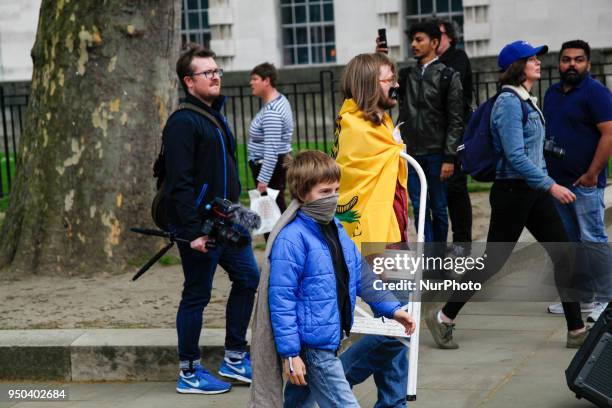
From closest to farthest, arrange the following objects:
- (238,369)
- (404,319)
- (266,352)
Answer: (266,352)
(404,319)
(238,369)

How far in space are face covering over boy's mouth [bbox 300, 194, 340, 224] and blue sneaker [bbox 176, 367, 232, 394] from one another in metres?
1.94

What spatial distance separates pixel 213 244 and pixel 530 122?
2.01 metres

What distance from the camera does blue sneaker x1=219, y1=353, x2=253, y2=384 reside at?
6.54 metres

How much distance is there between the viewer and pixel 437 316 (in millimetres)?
7148

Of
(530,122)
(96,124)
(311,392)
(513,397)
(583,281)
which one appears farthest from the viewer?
(96,124)

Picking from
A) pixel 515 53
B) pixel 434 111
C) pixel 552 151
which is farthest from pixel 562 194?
pixel 434 111

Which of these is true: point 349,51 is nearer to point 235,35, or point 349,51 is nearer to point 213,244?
point 235,35

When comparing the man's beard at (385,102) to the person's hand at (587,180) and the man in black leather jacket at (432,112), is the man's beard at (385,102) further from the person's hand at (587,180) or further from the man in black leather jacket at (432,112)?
the man in black leather jacket at (432,112)

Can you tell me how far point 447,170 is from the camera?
27.7ft

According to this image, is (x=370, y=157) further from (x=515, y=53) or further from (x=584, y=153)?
(x=584, y=153)

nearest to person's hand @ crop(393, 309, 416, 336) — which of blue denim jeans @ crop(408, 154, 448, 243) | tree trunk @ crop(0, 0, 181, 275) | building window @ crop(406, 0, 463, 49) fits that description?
blue denim jeans @ crop(408, 154, 448, 243)

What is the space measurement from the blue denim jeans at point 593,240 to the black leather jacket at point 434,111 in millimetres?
1081

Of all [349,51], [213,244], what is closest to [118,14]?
[213,244]

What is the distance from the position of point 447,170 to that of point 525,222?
1.44m
